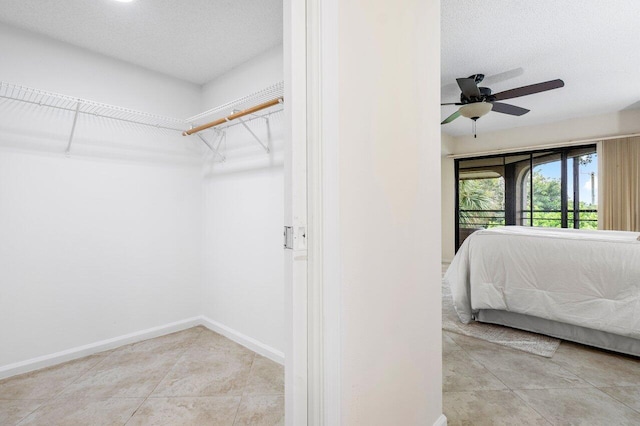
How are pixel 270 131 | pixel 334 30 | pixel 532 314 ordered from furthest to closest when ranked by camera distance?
pixel 532 314, pixel 270 131, pixel 334 30

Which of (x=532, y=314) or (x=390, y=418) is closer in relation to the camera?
(x=390, y=418)

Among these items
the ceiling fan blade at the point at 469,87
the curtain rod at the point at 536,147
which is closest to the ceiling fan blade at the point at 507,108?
the ceiling fan blade at the point at 469,87

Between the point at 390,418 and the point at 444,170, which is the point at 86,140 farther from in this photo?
the point at 444,170

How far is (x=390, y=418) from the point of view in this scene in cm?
108

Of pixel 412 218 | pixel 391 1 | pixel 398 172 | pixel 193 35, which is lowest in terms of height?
pixel 412 218

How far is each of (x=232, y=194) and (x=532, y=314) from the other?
8.57 feet

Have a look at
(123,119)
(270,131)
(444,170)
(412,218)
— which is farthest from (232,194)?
(444,170)

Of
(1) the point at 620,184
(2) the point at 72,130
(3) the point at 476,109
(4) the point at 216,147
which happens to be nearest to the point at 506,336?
(3) the point at 476,109

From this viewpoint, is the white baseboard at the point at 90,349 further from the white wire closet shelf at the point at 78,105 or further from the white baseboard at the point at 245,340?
the white wire closet shelf at the point at 78,105

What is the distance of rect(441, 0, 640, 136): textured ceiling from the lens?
215 cm

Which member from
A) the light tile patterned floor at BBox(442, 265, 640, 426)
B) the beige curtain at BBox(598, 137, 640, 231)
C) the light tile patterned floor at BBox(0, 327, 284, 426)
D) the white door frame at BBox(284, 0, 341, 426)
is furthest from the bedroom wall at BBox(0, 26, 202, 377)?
the beige curtain at BBox(598, 137, 640, 231)

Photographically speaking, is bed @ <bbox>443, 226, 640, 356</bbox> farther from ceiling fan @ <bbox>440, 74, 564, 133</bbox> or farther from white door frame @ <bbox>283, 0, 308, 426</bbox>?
white door frame @ <bbox>283, 0, 308, 426</bbox>

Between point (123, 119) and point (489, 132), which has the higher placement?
point (489, 132)

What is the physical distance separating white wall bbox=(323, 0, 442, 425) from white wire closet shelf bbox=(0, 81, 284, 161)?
93 centimetres
